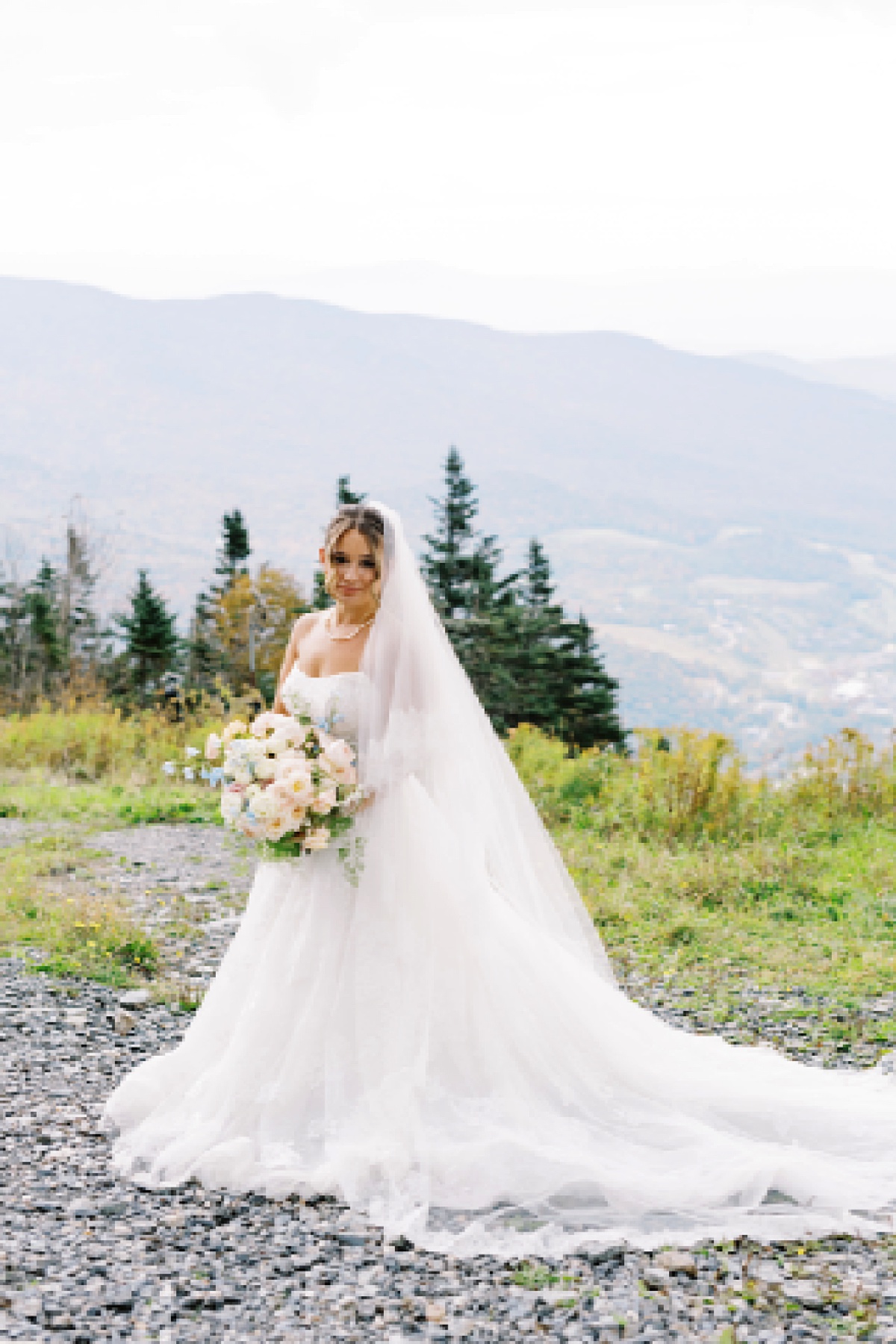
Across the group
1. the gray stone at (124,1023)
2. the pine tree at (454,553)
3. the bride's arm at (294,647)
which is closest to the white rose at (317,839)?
the bride's arm at (294,647)

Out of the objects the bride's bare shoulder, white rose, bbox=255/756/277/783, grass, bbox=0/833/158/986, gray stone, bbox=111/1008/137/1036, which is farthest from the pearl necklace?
grass, bbox=0/833/158/986

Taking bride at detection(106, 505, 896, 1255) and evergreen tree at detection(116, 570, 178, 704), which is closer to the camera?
bride at detection(106, 505, 896, 1255)

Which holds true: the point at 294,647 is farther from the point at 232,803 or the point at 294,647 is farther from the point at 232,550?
the point at 232,550

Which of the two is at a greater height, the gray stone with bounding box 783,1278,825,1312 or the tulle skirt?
the tulle skirt

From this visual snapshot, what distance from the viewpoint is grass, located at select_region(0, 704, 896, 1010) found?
786 centimetres

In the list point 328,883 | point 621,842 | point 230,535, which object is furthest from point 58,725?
point 230,535

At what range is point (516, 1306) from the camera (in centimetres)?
365

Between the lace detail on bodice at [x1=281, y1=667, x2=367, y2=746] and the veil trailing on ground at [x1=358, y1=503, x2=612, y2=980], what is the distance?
50 millimetres

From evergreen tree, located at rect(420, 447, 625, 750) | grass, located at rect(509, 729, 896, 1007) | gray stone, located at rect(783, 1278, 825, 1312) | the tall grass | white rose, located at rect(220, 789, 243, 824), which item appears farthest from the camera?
evergreen tree, located at rect(420, 447, 625, 750)

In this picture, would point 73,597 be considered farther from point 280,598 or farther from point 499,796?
point 499,796

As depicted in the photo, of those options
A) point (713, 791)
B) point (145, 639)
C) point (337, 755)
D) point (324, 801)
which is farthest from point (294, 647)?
point (145, 639)

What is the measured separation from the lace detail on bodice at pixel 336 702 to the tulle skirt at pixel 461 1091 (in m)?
0.35

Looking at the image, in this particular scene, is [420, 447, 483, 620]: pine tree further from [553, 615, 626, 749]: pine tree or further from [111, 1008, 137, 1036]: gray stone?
[111, 1008, 137, 1036]: gray stone

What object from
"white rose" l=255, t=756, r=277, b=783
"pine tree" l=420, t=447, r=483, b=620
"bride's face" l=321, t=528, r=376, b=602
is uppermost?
"pine tree" l=420, t=447, r=483, b=620
